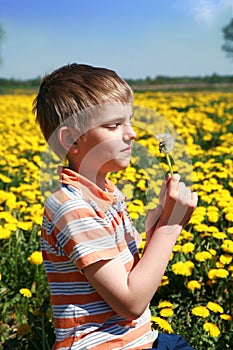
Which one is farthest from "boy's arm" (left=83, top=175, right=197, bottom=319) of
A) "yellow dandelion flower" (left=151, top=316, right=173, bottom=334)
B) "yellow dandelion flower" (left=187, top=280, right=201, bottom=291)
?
"yellow dandelion flower" (left=187, top=280, right=201, bottom=291)

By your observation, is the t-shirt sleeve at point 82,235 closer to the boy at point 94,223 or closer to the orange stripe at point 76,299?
the boy at point 94,223

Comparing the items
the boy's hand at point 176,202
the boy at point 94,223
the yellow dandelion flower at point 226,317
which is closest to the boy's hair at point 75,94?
the boy at point 94,223

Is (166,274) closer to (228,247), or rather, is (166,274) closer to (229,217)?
(228,247)

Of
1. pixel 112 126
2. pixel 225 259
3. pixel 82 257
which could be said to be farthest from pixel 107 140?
pixel 225 259

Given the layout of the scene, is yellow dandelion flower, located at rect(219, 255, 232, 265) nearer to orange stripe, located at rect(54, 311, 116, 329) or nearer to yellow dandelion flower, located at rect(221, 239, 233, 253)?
yellow dandelion flower, located at rect(221, 239, 233, 253)

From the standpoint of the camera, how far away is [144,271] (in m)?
1.65

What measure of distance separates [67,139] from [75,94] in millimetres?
138

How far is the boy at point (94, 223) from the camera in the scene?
5.42ft

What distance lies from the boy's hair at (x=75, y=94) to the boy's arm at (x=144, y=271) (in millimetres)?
315

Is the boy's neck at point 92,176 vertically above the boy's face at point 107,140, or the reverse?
the boy's face at point 107,140

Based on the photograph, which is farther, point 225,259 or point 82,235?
point 225,259

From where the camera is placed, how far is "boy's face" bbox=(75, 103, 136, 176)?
67.8 inches

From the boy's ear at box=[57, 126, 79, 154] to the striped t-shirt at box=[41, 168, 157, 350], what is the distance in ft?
0.25

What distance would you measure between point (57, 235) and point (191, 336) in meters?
1.31
